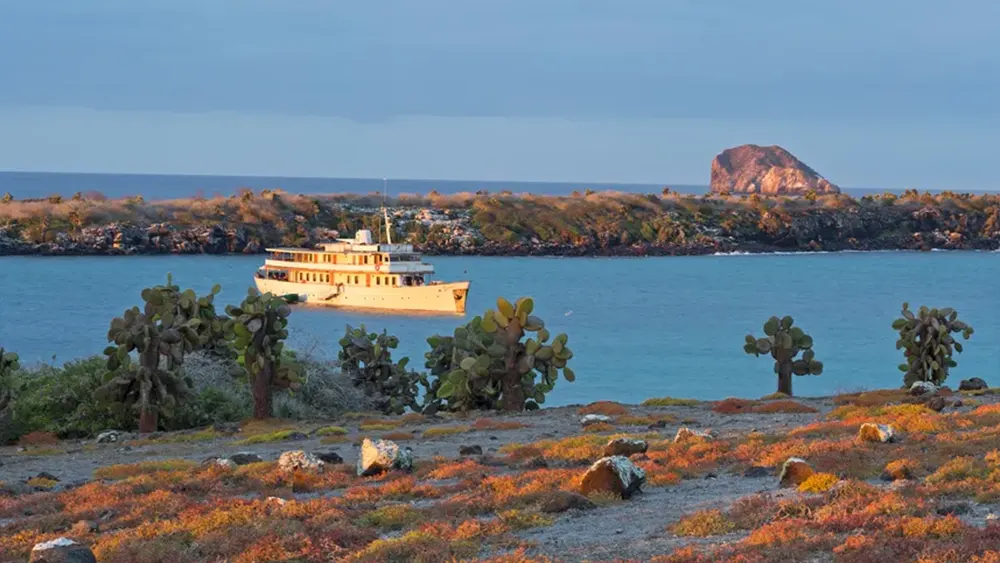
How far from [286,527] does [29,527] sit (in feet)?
10.8

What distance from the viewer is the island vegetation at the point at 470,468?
11.7 metres

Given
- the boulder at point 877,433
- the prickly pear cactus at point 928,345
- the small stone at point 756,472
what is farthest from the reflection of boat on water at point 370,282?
the small stone at point 756,472

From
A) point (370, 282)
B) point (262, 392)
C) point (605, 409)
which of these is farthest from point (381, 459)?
point (370, 282)

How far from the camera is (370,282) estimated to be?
89125mm

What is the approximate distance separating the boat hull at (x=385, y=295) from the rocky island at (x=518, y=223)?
1563 inches

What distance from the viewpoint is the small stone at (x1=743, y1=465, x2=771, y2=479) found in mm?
15328

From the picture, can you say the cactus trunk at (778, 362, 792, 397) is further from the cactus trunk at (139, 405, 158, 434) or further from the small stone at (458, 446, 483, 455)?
the cactus trunk at (139, 405, 158, 434)

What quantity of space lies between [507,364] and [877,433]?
12728mm

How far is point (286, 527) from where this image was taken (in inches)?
492

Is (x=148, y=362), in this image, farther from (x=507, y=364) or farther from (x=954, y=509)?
(x=954, y=509)

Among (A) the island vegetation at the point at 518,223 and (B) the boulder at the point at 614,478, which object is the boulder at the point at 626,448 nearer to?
(B) the boulder at the point at 614,478

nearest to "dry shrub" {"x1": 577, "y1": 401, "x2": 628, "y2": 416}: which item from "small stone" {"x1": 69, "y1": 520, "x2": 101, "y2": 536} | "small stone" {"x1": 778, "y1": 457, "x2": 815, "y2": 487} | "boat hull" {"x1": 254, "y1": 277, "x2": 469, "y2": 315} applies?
"small stone" {"x1": 778, "y1": 457, "x2": 815, "y2": 487}

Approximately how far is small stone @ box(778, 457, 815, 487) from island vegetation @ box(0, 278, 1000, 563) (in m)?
0.02

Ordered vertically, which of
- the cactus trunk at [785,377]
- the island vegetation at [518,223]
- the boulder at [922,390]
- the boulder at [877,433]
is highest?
the island vegetation at [518,223]
